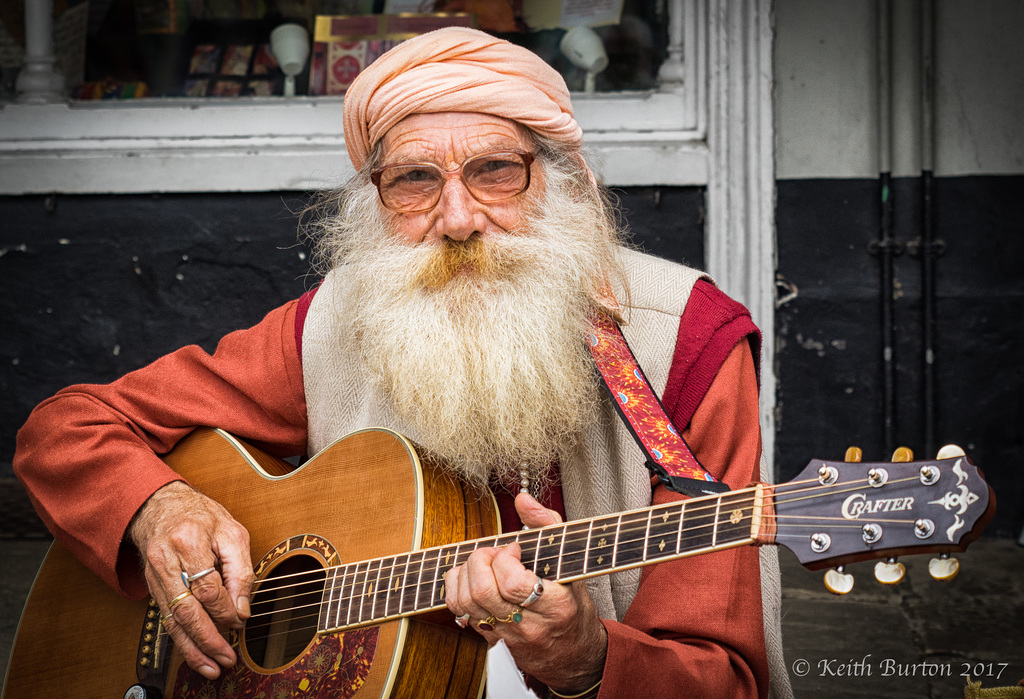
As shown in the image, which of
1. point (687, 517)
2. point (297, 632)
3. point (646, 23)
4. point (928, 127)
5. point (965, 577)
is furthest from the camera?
point (646, 23)

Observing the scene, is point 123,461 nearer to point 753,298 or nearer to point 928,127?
point 753,298

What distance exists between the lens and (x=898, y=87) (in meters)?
3.62

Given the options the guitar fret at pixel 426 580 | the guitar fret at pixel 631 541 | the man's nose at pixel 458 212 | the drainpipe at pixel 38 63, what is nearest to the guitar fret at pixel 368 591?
the guitar fret at pixel 426 580

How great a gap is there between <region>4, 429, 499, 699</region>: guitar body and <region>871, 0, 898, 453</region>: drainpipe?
7.98ft

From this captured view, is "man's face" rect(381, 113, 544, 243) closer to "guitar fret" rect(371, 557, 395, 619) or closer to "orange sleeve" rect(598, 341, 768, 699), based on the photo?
"orange sleeve" rect(598, 341, 768, 699)

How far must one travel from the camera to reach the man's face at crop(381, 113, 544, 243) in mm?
2043

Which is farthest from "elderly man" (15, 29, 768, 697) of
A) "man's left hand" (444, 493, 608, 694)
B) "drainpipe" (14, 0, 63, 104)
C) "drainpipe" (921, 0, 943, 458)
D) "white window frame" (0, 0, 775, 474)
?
"drainpipe" (14, 0, 63, 104)

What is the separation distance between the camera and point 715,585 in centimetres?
165

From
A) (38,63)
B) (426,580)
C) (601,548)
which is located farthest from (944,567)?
(38,63)

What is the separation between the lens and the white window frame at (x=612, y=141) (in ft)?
12.0

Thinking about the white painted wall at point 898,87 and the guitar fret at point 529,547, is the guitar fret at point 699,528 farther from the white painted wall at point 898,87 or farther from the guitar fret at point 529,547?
the white painted wall at point 898,87

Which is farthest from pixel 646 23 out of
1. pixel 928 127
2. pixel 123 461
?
pixel 123 461

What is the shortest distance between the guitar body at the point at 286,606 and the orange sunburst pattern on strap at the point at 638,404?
0.37 meters

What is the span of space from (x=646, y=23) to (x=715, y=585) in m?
2.94
